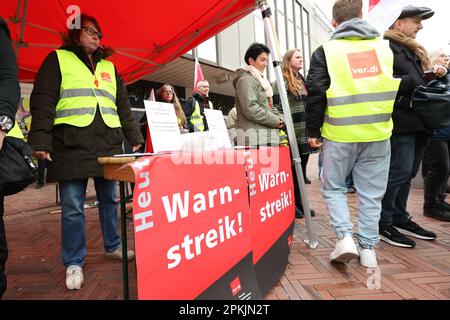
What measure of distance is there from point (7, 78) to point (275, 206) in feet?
5.04

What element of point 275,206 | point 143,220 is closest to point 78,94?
point 143,220

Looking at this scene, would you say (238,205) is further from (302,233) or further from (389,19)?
(389,19)

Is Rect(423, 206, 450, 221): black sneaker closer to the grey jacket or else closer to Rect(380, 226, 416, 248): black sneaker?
Rect(380, 226, 416, 248): black sneaker

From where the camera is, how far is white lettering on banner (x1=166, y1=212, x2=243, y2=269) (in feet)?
3.35

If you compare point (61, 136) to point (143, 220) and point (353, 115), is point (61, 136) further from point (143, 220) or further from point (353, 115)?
point (353, 115)

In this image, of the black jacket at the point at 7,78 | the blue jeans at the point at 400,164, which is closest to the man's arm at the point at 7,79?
the black jacket at the point at 7,78

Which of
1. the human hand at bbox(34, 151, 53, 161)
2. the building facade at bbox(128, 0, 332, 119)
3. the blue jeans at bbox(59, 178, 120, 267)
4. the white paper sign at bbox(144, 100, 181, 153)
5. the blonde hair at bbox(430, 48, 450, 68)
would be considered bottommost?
the blue jeans at bbox(59, 178, 120, 267)

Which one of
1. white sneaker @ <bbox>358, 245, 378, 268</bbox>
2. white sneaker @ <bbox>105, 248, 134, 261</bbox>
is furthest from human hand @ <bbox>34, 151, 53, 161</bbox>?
white sneaker @ <bbox>358, 245, 378, 268</bbox>

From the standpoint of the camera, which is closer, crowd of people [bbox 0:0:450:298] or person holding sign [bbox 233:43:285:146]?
crowd of people [bbox 0:0:450:298]

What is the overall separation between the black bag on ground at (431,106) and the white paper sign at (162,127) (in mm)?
1775

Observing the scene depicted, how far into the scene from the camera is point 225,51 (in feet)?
33.9

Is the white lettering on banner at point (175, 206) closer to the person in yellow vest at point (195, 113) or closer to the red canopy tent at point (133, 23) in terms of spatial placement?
the red canopy tent at point (133, 23)

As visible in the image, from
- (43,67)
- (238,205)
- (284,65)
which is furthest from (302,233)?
(43,67)

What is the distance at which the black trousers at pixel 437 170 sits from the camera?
113 inches
